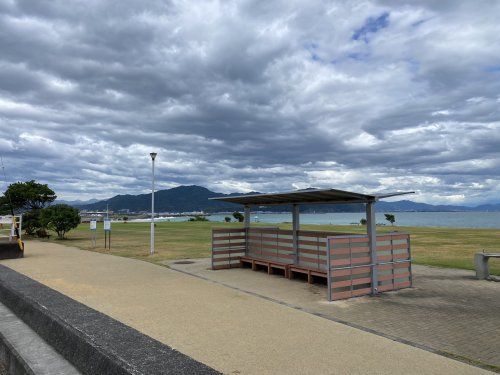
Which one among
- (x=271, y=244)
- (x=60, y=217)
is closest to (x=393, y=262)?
(x=271, y=244)

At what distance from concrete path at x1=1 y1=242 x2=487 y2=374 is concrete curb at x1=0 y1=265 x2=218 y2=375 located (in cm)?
127

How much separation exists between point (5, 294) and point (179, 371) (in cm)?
450

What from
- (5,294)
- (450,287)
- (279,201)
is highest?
(279,201)

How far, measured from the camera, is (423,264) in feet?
44.2

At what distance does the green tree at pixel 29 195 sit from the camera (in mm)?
27766

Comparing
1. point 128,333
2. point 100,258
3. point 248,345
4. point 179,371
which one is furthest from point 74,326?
point 100,258

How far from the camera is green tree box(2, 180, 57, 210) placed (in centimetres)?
2777

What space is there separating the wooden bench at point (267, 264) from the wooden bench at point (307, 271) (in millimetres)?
162

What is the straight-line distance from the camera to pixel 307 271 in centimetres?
1024

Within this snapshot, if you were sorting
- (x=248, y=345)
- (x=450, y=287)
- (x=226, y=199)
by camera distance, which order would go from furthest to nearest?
(x=226, y=199) < (x=450, y=287) < (x=248, y=345)

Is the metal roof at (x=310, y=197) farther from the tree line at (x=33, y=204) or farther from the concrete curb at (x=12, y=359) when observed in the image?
the tree line at (x=33, y=204)

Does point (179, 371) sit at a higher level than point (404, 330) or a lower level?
higher

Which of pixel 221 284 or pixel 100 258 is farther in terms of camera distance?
pixel 100 258

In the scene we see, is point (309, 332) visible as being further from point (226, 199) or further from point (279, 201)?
point (226, 199)
